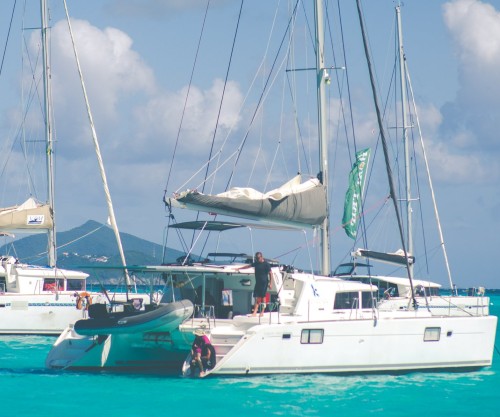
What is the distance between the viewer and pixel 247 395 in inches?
819

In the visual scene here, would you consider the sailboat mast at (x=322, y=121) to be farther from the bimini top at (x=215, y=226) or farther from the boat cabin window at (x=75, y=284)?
the boat cabin window at (x=75, y=284)

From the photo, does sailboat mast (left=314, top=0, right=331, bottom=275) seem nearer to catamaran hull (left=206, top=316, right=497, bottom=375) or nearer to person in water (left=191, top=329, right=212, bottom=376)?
catamaran hull (left=206, top=316, right=497, bottom=375)

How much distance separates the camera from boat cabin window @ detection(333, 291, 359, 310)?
954 inches

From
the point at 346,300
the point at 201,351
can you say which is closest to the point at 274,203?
the point at 346,300

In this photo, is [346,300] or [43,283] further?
[43,283]

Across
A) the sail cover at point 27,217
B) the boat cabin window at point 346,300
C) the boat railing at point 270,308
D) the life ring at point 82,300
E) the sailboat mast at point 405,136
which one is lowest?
the boat railing at point 270,308

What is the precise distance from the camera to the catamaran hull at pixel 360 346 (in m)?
22.1

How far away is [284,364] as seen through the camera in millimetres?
22391

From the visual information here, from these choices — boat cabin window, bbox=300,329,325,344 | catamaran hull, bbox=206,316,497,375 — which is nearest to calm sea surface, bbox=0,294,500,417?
catamaran hull, bbox=206,316,497,375

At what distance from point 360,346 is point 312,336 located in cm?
130

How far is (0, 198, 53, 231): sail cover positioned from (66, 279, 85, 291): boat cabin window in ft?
7.49

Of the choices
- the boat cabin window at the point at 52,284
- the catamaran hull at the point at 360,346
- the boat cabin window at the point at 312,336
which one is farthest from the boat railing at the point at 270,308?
the boat cabin window at the point at 52,284

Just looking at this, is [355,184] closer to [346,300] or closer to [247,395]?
[346,300]

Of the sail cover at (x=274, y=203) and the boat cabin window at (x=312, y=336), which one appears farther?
the sail cover at (x=274, y=203)
